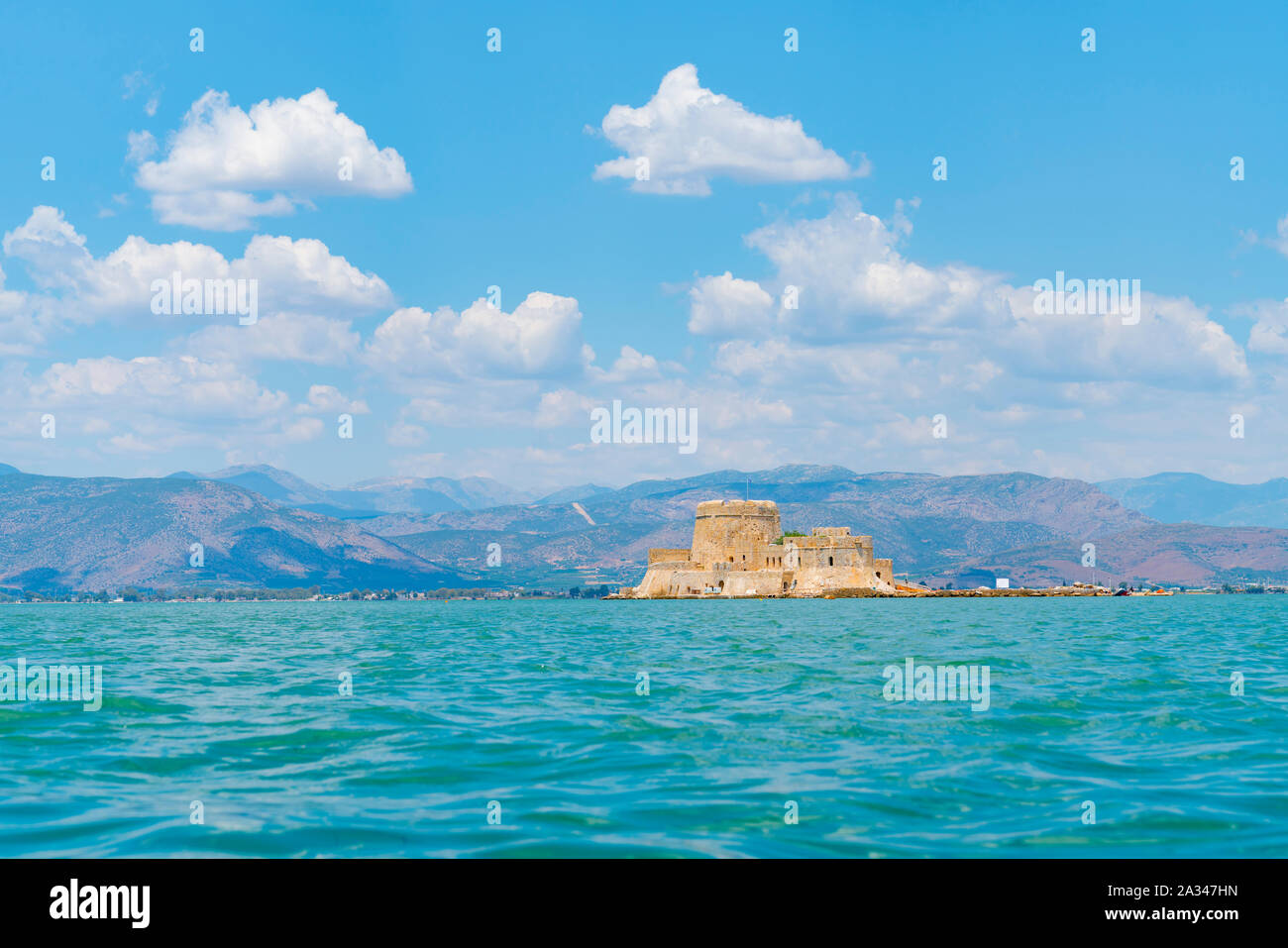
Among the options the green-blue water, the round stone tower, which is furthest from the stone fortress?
the green-blue water

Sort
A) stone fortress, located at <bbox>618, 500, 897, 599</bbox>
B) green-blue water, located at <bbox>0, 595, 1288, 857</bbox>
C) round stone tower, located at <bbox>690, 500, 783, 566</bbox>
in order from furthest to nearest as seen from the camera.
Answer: round stone tower, located at <bbox>690, 500, 783, 566</bbox>
stone fortress, located at <bbox>618, 500, 897, 599</bbox>
green-blue water, located at <bbox>0, 595, 1288, 857</bbox>

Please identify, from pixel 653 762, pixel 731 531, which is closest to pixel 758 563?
pixel 731 531

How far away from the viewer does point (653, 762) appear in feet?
43.0

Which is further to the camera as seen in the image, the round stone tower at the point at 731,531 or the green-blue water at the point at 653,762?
the round stone tower at the point at 731,531

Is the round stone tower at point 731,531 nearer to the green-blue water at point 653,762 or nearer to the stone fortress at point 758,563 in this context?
the stone fortress at point 758,563

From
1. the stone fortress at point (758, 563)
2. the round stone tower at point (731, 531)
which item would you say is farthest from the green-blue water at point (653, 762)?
the round stone tower at point (731, 531)

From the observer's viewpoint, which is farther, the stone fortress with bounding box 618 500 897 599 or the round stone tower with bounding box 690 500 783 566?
the round stone tower with bounding box 690 500 783 566

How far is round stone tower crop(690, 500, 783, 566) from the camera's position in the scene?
96.6 m

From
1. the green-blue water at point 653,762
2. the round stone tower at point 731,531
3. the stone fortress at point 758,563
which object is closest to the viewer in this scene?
the green-blue water at point 653,762

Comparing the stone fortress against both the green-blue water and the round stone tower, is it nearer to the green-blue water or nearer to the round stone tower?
the round stone tower

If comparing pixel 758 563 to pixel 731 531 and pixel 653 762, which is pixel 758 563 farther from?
pixel 653 762

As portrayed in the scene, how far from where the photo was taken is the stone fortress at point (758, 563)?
92125mm

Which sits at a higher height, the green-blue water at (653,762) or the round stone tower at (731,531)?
the round stone tower at (731,531)
